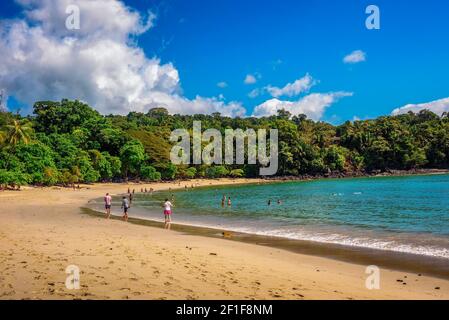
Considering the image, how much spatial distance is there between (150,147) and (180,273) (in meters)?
89.3

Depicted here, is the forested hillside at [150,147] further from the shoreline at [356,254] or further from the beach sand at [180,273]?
the beach sand at [180,273]

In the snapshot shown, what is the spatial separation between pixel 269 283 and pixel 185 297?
2.75m

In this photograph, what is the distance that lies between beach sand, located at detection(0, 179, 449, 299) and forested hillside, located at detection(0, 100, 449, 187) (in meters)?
46.9

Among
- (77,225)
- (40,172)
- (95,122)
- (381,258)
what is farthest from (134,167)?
(381,258)

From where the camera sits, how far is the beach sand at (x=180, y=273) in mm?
8977

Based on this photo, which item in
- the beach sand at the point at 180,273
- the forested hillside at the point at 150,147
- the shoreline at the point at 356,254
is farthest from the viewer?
the forested hillside at the point at 150,147

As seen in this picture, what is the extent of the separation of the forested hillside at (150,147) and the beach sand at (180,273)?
4695 cm

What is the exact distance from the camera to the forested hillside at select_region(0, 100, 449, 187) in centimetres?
6519

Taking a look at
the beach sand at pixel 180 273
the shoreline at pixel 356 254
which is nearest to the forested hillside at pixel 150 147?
the shoreline at pixel 356 254

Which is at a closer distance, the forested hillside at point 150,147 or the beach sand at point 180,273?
the beach sand at point 180,273

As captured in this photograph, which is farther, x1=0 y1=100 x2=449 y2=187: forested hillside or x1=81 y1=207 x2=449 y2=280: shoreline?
x1=0 y1=100 x2=449 y2=187: forested hillside

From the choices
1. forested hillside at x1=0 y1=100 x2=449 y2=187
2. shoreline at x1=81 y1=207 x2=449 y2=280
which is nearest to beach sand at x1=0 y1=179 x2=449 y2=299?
shoreline at x1=81 y1=207 x2=449 y2=280

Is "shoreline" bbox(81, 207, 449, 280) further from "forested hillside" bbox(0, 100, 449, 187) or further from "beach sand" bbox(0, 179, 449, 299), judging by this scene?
"forested hillside" bbox(0, 100, 449, 187)
